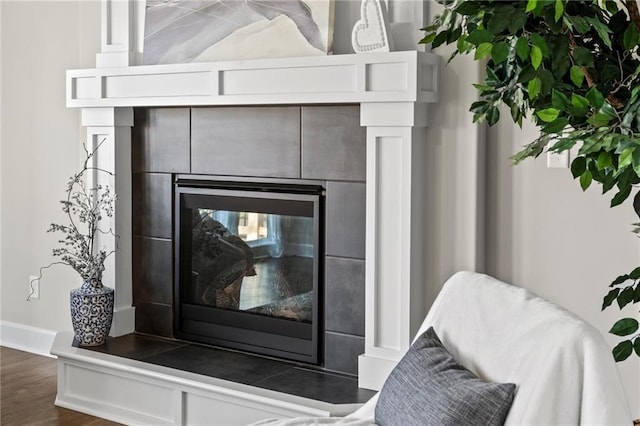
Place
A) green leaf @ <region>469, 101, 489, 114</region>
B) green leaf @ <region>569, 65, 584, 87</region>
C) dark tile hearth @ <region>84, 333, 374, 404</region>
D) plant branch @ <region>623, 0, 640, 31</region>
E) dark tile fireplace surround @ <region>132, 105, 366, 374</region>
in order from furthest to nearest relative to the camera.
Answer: dark tile fireplace surround @ <region>132, 105, 366, 374</region>, dark tile hearth @ <region>84, 333, 374, 404</region>, green leaf @ <region>469, 101, 489, 114</region>, plant branch @ <region>623, 0, 640, 31</region>, green leaf @ <region>569, 65, 584, 87</region>

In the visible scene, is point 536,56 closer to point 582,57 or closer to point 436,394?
point 582,57

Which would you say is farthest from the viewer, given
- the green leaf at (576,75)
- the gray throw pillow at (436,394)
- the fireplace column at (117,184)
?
the fireplace column at (117,184)

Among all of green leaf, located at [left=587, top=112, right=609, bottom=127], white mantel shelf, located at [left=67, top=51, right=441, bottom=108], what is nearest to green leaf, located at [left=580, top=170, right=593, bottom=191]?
green leaf, located at [left=587, top=112, right=609, bottom=127]

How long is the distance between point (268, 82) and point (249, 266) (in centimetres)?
86

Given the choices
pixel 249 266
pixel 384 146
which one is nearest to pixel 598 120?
pixel 384 146

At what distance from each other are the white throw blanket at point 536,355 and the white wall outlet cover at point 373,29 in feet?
Result: 3.95

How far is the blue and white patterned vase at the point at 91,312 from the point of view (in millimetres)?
3773

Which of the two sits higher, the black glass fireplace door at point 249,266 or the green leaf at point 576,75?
the green leaf at point 576,75

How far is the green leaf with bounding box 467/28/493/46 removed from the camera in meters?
1.21

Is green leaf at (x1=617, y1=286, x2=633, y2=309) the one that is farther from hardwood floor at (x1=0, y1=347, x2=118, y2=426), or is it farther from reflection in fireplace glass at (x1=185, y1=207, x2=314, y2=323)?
hardwood floor at (x1=0, y1=347, x2=118, y2=426)

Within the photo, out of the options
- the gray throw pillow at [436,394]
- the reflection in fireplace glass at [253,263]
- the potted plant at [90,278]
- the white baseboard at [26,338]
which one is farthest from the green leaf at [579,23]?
the white baseboard at [26,338]

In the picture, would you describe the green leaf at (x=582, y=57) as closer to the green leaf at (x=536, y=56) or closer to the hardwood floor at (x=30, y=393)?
the green leaf at (x=536, y=56)

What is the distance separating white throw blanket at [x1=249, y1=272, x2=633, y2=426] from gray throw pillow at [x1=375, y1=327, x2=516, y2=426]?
38mm

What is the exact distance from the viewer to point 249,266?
Answer: 12.4ft
